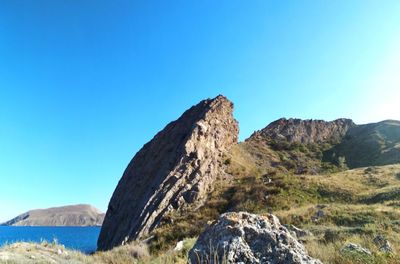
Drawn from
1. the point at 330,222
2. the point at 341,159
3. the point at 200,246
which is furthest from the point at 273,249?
the point at 341,159

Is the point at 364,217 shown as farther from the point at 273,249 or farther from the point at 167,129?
the point at 167,129

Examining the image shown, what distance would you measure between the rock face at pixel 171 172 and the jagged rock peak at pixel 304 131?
27.5m

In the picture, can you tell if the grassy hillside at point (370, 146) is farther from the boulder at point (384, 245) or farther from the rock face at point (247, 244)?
the rock face at point (247, 244)

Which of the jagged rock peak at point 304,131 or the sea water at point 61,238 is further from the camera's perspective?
the jagged rock peak at point 304,131

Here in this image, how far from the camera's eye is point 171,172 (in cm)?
4312

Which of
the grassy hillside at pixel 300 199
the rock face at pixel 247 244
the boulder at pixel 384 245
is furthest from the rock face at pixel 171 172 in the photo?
the rock face at pixel 247 244

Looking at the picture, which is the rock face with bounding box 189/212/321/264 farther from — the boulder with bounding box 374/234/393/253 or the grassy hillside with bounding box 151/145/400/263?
the grassy hillside with bounding box 151/145/400/263

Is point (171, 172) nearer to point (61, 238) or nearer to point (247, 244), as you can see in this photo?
point (247, 244)

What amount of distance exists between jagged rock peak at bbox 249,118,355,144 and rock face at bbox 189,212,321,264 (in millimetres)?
76259

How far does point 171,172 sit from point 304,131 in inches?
2249

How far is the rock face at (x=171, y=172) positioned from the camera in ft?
132

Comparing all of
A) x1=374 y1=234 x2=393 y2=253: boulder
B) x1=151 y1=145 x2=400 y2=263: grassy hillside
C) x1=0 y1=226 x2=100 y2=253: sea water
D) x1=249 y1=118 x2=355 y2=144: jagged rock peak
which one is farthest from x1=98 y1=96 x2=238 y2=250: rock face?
x1=374 y1=234 x2=393 y2=253: boulder

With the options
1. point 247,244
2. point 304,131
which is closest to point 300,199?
point 247,244

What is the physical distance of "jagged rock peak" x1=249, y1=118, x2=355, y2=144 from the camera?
3425 inches
